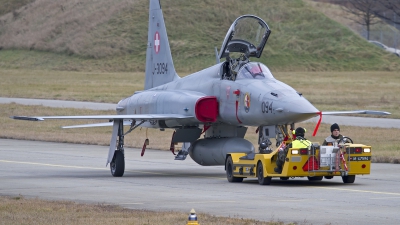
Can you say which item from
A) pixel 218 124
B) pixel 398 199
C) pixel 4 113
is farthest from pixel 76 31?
pixel 398 199

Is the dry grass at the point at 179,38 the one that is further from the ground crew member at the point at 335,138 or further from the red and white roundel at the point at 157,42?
the ground crew member at the point at 335,138

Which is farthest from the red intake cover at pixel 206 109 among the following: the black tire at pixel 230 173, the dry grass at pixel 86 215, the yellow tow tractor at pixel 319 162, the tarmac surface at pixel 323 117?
the tarmac surface at pixel 323 117

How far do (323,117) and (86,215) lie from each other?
2877 centimetres

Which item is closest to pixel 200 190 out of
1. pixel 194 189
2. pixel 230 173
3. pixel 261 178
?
pixel 194 189

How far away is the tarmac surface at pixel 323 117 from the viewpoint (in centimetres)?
3538

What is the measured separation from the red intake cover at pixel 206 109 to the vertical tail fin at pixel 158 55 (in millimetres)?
4477

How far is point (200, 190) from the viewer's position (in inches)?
653

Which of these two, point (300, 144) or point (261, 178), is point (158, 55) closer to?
point (261, 178)

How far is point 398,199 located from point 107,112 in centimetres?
2811

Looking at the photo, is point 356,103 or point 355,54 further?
point 355,54

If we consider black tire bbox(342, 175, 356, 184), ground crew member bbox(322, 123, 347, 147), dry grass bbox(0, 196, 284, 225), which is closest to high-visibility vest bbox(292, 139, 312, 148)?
ground crew member bbox(322, 123, 347, 147)

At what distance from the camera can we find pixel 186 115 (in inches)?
789

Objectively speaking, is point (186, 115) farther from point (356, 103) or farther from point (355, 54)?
point (355, 54)

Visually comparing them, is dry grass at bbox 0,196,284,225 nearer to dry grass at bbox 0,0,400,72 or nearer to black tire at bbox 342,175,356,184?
black tire at bbox 342,175,356,184
